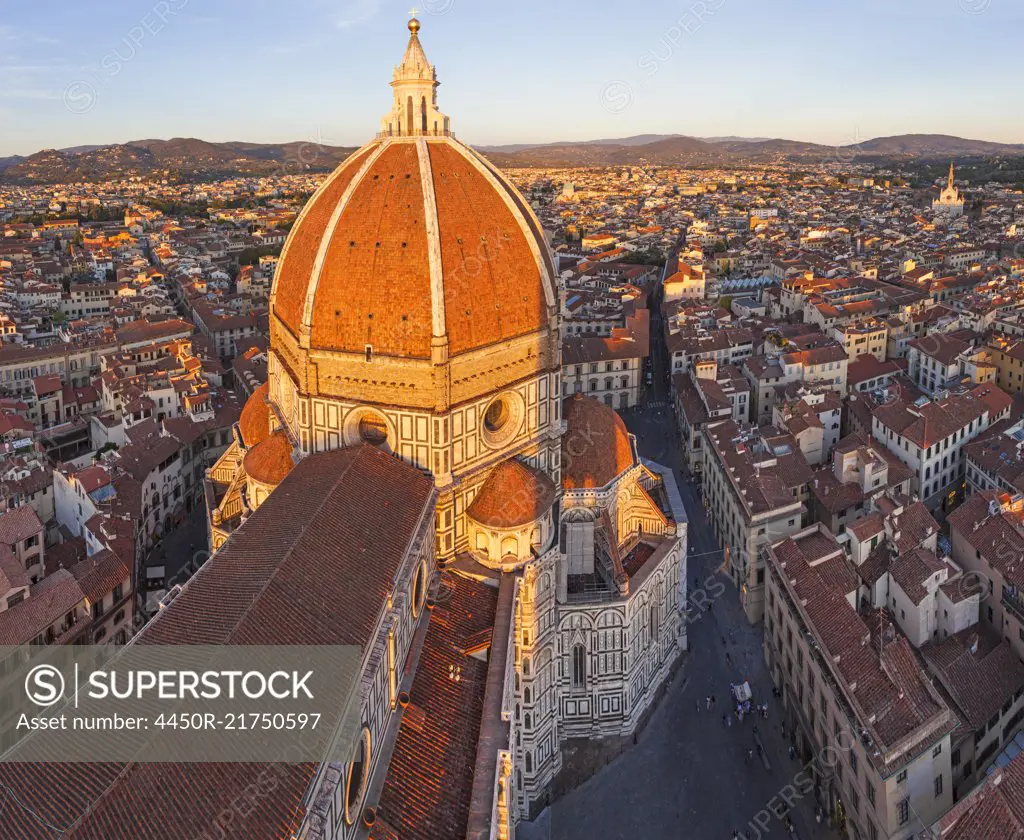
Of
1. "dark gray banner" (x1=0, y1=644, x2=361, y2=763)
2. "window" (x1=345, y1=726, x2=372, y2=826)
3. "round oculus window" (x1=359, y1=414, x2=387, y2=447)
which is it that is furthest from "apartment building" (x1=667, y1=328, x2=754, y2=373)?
"dark gray banner" (x1=0, y1=644, x2=361, y2=763)

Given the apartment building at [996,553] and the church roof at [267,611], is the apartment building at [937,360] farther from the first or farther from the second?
the church roof at [267,611]

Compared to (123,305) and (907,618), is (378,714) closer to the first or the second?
(907,618)

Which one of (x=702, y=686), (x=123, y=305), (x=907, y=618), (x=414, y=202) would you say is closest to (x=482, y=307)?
(x=414, y=202)

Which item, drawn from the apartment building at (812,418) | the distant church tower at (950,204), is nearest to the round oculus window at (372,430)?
the apartment building at (812,418)

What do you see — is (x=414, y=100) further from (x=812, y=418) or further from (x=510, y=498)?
(x=812, y=418)

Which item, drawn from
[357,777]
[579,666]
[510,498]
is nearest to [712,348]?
[579,666]

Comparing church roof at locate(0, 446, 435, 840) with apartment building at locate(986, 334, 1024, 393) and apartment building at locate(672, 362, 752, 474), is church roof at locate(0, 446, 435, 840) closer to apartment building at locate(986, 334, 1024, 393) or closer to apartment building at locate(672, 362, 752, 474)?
apartment building at locate(672, 362, 752, 474)
